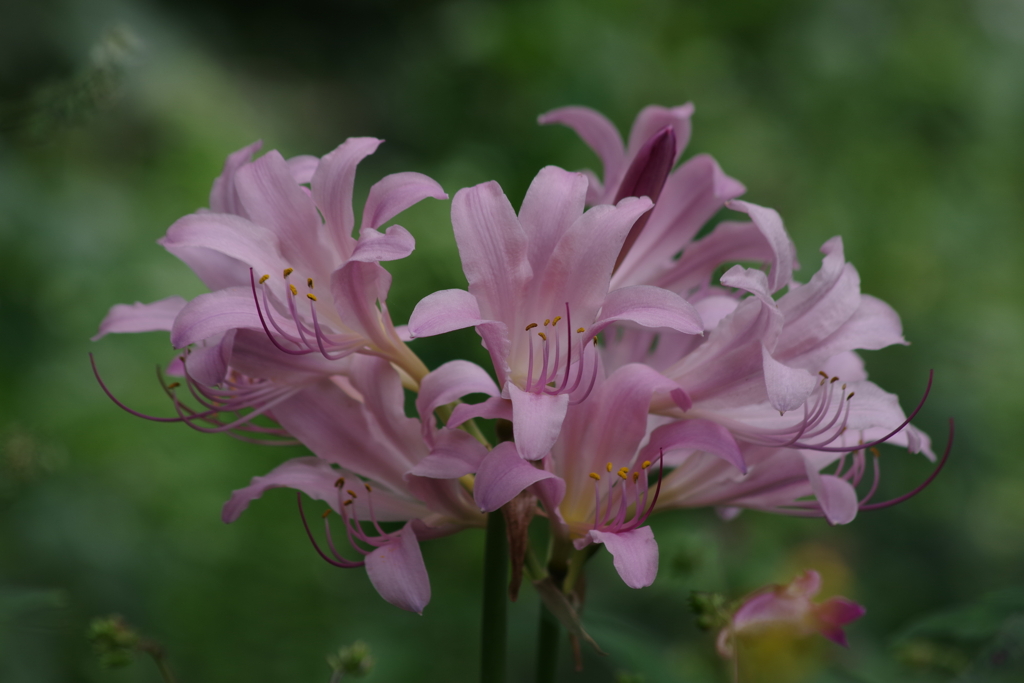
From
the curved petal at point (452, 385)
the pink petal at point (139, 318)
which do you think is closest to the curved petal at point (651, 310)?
the curved petal at point (452, 385)

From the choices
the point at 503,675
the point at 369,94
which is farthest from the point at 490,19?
the point at 503,675

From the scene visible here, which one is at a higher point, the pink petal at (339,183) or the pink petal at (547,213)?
the pink petal at (339,183)

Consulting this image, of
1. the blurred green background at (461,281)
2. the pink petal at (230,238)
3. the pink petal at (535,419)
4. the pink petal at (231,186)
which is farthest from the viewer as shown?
the blurred green background at (461,281)

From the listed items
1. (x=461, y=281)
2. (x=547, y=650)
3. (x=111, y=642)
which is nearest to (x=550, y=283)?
(x=547, y=650)

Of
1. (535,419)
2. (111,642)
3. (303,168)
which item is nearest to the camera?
(535,419)

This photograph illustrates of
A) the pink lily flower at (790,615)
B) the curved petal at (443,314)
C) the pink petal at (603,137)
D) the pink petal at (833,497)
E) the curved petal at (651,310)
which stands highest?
the pink petal at (603,137)

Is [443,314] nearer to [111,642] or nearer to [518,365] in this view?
[518,365]

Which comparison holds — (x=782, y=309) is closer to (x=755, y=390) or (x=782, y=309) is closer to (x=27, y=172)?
(x=755, y=390)

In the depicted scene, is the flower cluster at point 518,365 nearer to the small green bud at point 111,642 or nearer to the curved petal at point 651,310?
the curved petal at point 651,310
